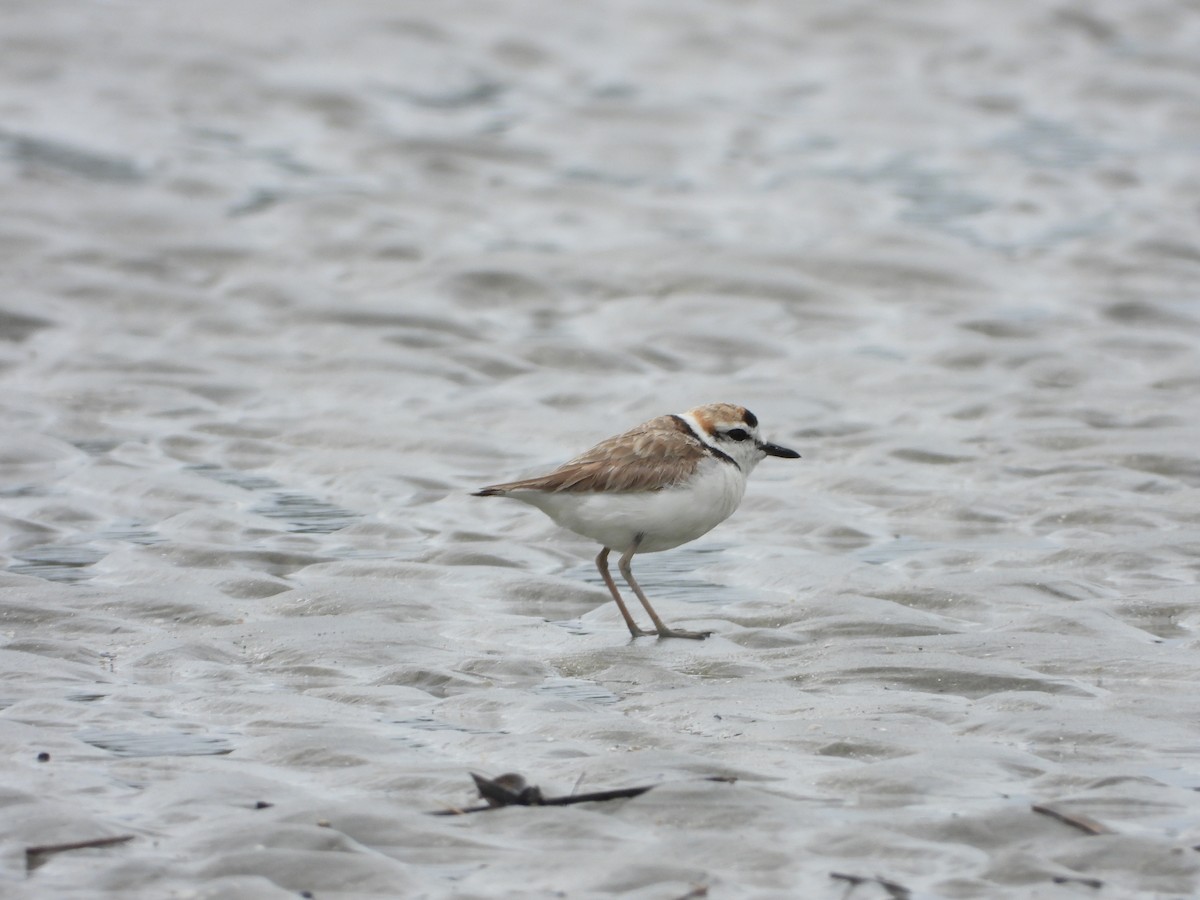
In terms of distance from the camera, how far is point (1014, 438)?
31.3ft

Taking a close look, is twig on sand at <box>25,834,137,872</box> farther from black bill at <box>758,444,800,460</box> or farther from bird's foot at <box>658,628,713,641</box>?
black bill at <box>758,444,800,460</box>

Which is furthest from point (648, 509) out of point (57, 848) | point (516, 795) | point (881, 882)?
point (57, 848)

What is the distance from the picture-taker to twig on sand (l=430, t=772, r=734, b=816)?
5.10 meters

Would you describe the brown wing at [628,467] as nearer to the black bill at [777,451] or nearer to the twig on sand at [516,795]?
the black bill at [777,451]

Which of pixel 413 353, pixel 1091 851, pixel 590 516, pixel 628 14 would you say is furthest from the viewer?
pixel 628 14

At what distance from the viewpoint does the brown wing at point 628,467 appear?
725cm

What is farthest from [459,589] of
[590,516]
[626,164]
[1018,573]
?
[626,164]

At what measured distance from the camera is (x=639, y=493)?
725cm

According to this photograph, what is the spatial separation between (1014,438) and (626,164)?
622 cm

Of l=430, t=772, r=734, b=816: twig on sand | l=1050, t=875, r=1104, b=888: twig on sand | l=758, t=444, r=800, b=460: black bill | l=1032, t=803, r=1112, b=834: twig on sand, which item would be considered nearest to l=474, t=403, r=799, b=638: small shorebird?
l=758, t=444, r=800, b=460: black bill

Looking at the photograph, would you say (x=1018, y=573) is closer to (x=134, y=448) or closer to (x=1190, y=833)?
(x=1190, y=833)

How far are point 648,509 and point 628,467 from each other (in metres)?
0.21

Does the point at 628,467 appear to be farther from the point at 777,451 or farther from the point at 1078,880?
the point at 1078,880

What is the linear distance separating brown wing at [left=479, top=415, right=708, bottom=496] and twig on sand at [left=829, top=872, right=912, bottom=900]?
278 centimetres
